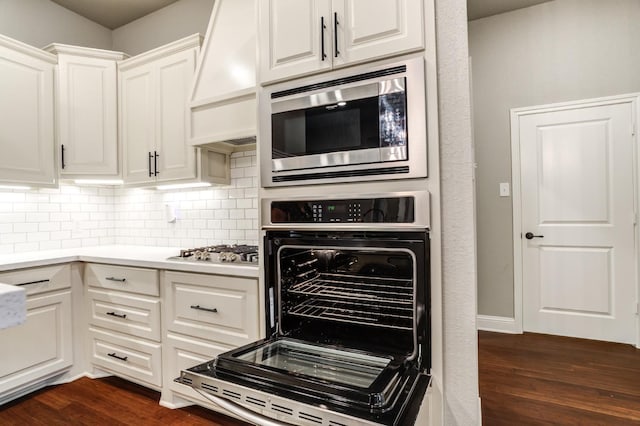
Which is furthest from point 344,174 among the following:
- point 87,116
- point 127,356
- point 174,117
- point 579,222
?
point 579,222

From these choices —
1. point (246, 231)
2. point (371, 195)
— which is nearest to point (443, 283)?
point (371, 195)

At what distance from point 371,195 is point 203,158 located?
149cm

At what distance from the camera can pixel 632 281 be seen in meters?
2.84

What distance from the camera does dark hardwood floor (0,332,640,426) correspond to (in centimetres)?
194

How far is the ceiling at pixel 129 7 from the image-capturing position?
9.86 ft

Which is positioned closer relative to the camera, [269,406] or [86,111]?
[269,406]

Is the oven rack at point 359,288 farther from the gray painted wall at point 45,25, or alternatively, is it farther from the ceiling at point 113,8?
the gray painted wall at point 45,25

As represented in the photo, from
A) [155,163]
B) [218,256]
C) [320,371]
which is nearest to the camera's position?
[320,371]

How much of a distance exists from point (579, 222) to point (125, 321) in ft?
12.1

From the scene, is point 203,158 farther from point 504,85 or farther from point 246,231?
point 504,85

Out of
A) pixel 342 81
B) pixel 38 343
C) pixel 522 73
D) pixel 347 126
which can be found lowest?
pixel 38 343

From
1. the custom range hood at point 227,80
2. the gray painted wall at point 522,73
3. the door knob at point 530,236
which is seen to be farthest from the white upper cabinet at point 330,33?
the door knob at point 530,236

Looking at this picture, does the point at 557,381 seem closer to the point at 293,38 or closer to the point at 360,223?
the point at 360,223

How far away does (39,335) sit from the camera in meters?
2.22
